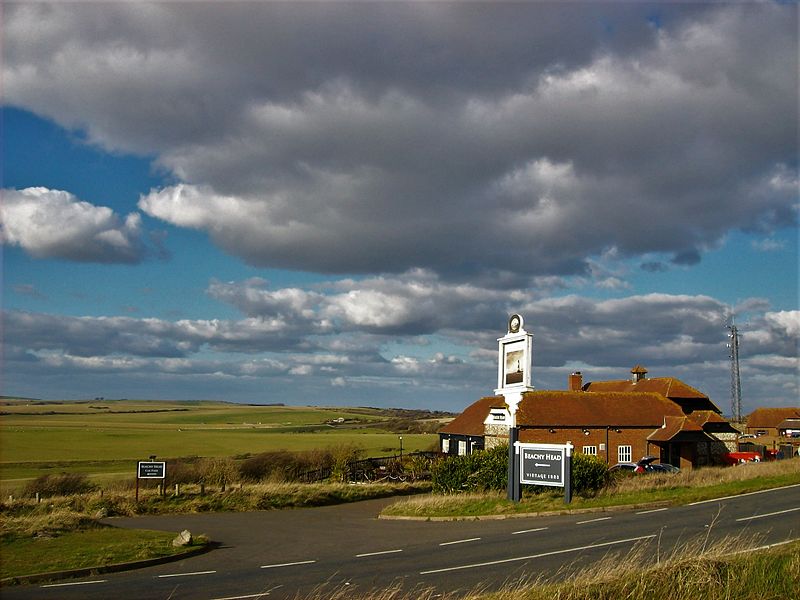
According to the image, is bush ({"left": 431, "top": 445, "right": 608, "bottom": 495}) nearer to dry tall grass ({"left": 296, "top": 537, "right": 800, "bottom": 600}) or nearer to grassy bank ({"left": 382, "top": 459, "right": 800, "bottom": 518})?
Answer: grassy bank ({"left": 382, "top": 459, "right": 800, "bottom": 518})

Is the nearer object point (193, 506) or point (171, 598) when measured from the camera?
point (171, 598)

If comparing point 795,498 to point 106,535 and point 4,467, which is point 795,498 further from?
point 4,467

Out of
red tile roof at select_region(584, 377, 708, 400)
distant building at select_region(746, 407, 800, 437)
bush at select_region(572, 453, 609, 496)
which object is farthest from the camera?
distant building at select_region(746, 407, 800, 437)

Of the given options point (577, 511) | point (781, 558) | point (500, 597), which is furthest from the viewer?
point (577, 511)

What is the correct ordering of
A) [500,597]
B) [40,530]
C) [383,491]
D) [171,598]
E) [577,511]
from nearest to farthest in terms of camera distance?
[500,597], [171,598], [40,530], [577,511], [383,491]

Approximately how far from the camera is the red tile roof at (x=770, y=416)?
90.4 m

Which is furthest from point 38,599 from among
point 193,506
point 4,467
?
point 4,467

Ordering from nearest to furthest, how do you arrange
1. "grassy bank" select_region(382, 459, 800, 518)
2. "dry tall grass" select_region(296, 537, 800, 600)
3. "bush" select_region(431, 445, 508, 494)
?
1. "dry tall grass" select_region(296, 537, 800, 600)
2. "grassy bank" select_region(382, 459, 800, 518)
3. "bush" select_region(431, 445, 508, 494)

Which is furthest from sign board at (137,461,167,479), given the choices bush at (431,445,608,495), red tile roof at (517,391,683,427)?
red tile roof at (517,391,683,427)

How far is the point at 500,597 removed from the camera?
9125 mm

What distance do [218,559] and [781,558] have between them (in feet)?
42.7

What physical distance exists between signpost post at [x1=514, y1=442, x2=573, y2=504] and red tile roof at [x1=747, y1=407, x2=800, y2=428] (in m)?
77.5

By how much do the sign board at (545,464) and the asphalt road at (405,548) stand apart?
2.06 meters

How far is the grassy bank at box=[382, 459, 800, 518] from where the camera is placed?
24.9 meters
